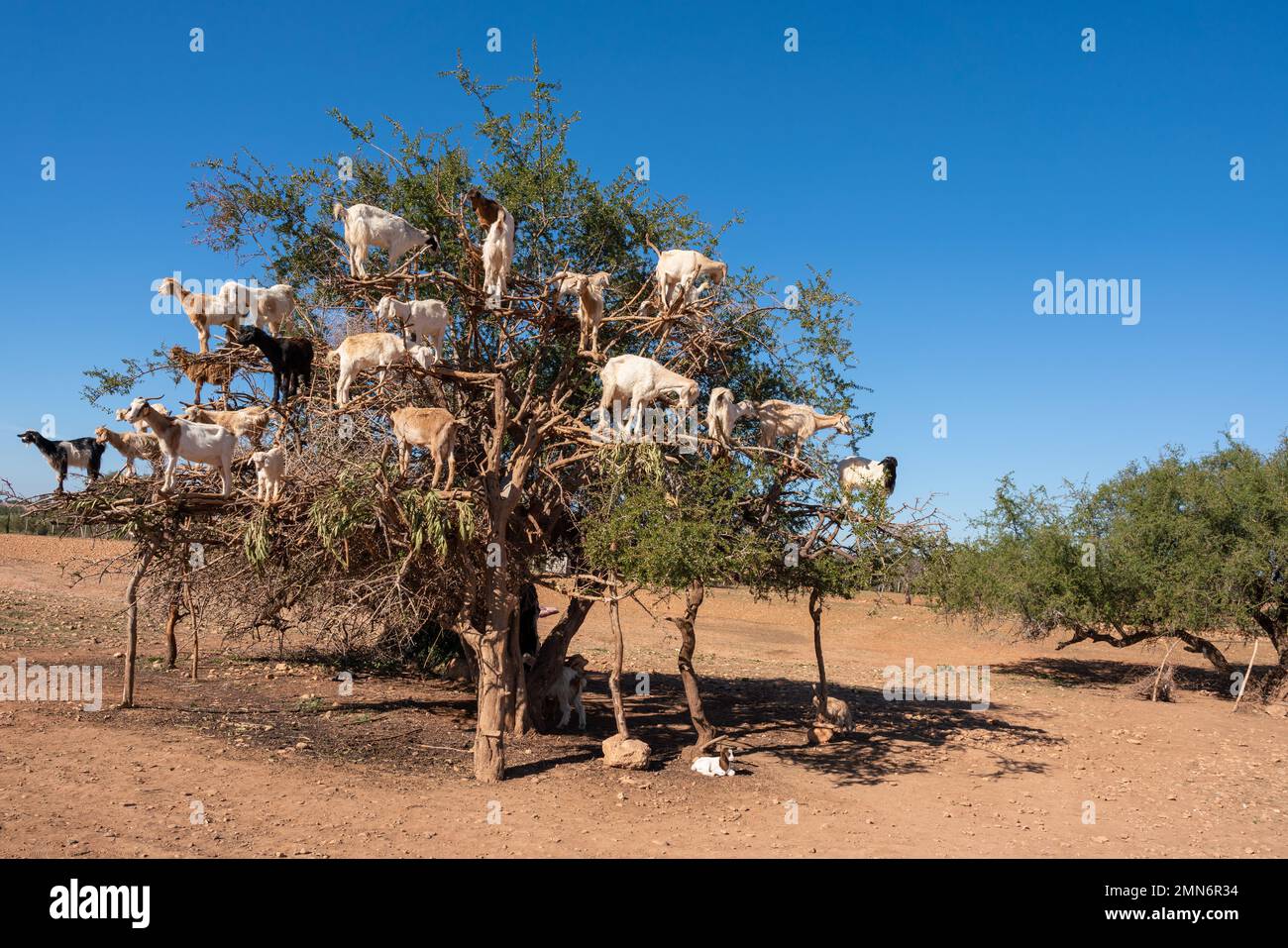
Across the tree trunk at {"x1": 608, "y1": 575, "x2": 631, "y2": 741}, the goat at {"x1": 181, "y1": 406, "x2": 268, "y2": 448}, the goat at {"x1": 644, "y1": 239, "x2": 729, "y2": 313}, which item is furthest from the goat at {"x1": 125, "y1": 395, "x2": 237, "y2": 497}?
the goat at {"x1": 644, "y1": 239, "x2": 729, "y2": 313}

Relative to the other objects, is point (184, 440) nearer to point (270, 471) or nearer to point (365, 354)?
point (270, 471)

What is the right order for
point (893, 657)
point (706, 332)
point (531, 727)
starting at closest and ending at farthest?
1. point (706, 332)
2. point (531, 727)
3. point (893, 657)

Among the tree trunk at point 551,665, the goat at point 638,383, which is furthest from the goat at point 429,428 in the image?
the tree trunk at point 551,665

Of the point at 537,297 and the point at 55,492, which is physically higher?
the point at 537,297

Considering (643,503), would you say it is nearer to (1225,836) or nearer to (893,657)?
(1225,836)

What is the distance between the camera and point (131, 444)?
9.57m

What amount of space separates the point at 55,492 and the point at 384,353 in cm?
413

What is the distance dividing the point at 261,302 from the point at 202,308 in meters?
0.62

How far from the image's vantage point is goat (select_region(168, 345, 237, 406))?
10320 mm

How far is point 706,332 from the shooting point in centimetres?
1159

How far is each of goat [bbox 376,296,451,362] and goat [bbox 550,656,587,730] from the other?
18.8ft

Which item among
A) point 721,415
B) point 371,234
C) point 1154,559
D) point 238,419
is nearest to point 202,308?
point 238,419

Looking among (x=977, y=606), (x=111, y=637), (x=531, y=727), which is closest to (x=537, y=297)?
(x=531, y=727)
